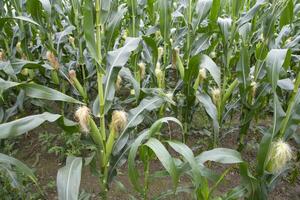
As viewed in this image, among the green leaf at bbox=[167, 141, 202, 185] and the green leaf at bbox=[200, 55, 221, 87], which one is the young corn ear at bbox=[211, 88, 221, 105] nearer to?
the green leaf at bbox=[200, 55, 221, 87]

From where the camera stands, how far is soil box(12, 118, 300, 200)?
246cm

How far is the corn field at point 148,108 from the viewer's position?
1508 millimetres

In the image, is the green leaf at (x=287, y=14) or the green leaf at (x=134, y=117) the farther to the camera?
the green leaf at (x=287, y=14)

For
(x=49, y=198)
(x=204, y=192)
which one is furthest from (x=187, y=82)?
(x=49, y=198)

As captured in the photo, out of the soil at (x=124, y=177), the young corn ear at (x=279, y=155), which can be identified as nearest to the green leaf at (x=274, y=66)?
the young corn ear at (x=279, y=155)

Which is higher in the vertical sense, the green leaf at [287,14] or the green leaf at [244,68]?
the green leaf at [287,14]

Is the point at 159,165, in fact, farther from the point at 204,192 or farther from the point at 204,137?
the point at 204,192

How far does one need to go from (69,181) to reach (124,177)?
1.33 m

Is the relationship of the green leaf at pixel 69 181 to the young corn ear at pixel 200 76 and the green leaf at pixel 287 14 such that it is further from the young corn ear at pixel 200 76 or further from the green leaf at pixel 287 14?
the green leaf at pixel 287 14

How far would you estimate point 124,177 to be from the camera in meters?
2.66

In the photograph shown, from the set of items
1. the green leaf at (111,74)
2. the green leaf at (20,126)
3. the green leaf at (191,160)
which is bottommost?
the green leaf at (191,160)

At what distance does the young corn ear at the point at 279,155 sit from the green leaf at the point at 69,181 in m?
0.97

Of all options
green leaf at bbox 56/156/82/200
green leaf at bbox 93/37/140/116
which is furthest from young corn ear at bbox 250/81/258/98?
green leaf at bbox 56/156/82/200

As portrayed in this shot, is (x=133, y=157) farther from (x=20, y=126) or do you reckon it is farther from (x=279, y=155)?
(x=279, y=155)
